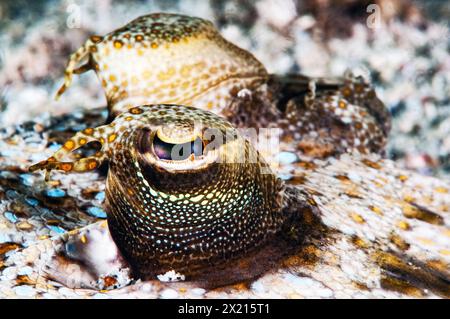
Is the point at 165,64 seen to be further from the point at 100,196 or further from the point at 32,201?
the point at 32,201

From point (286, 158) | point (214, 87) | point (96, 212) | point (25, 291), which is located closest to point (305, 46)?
point (214, 87)

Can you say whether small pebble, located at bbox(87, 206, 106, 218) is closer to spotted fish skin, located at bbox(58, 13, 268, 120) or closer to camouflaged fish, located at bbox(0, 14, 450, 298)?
camouflaged fish, located at bbox(0, 14, 450, 298)

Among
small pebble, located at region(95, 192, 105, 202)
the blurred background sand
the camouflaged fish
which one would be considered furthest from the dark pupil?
the blurred background sand

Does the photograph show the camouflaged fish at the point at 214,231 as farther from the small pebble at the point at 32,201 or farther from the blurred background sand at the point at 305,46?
the blurred background sand at the point at 305,46
